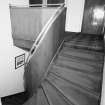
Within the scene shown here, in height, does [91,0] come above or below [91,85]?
above

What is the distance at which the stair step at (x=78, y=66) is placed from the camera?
2.32 metres

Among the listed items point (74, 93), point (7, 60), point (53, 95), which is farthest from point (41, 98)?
point (7, 60)

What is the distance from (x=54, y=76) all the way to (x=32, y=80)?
0.57 metres

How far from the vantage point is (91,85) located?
2045 mm

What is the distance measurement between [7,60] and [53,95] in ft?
10.9

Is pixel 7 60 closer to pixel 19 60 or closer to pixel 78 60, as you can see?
pixel 19 60

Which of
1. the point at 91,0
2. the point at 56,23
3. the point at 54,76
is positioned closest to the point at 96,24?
the point at 91,0

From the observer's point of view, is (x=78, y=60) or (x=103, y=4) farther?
(x=103, y=4)

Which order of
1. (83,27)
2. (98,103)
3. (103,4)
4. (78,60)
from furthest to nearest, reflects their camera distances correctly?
1. (83,27)
2. (103,4)
3. (78,60)
4. (98,103)

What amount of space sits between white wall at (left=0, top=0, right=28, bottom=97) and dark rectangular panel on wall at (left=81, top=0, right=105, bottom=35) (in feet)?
10.6

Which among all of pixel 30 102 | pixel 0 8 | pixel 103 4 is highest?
pixel 103 4

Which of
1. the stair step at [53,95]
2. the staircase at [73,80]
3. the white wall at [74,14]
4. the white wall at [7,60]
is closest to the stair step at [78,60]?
the staircase at [73,80]

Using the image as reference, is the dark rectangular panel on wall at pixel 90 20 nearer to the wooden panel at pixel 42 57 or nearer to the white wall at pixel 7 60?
the wooden panel at pixel 42 57

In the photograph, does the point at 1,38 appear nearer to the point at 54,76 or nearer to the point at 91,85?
the point at 54,76
